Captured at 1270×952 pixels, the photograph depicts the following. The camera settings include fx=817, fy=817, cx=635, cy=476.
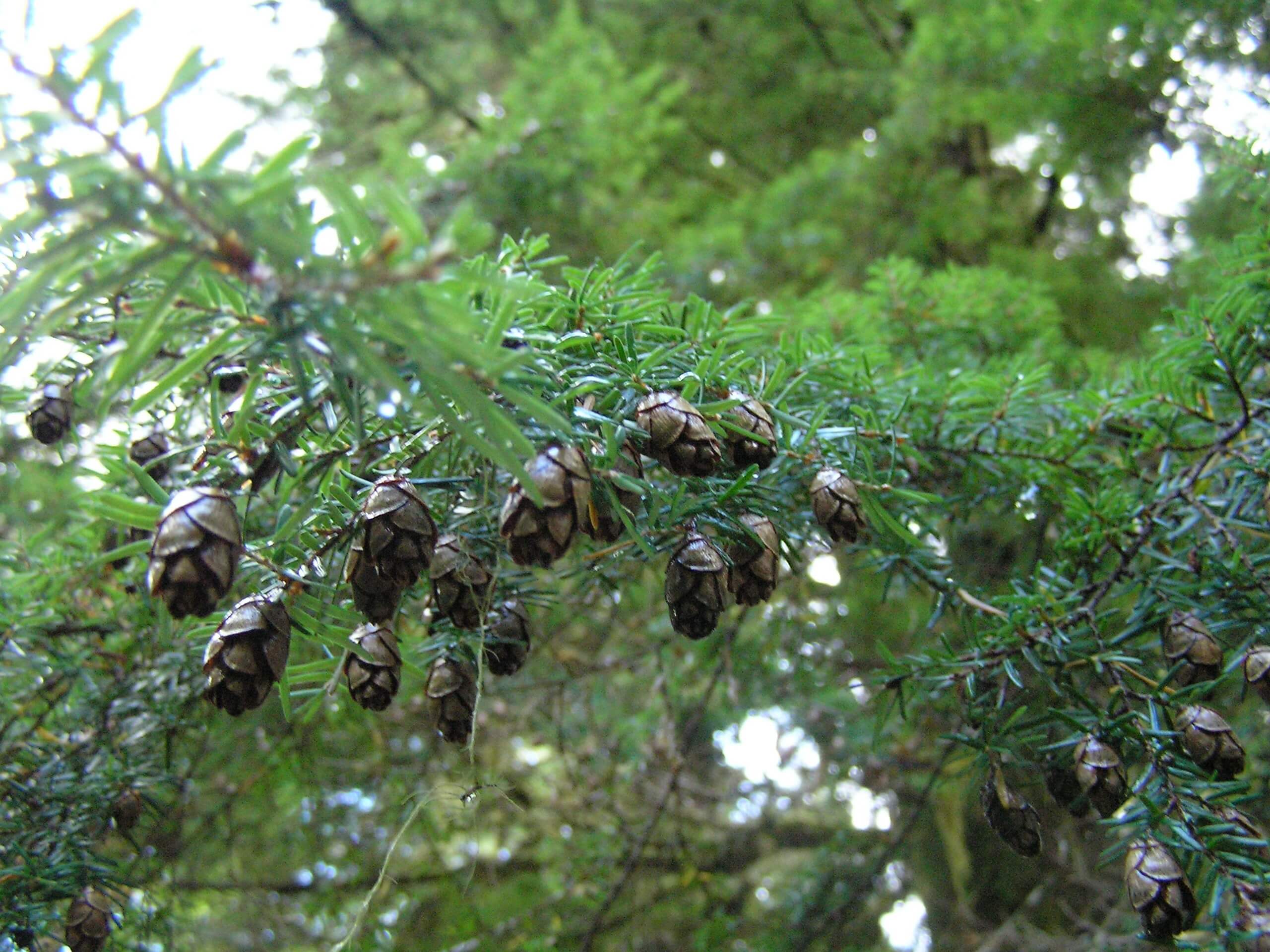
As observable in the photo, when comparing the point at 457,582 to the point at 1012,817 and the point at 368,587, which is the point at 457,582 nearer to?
the point at 368,587

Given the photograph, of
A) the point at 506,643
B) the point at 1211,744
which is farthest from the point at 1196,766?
the point at 506,643

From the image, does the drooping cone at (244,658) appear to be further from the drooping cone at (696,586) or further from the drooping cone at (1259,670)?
the drooping cone at (1259,670)

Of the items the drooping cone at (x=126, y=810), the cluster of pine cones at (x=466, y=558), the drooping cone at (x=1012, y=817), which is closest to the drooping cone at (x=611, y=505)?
the cluster of pine cones at (x=466, y=558)

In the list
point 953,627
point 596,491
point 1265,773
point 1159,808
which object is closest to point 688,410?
point 596,491

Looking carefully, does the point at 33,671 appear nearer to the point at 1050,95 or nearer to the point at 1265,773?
the point at 1265,773

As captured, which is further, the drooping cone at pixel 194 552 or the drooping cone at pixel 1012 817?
the drooping cone at pixel 1012 817
